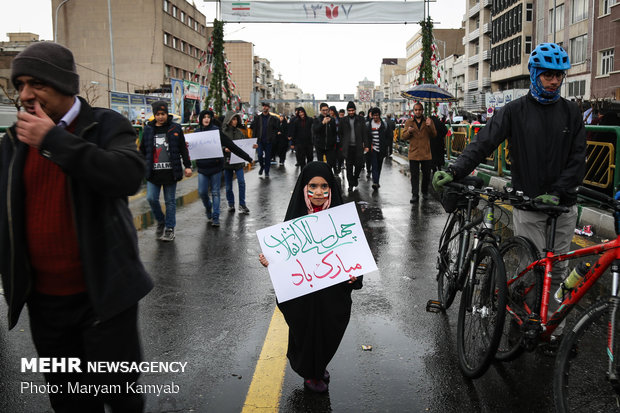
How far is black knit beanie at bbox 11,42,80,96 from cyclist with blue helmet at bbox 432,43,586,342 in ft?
8.24

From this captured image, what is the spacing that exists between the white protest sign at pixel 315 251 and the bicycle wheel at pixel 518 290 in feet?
3.13

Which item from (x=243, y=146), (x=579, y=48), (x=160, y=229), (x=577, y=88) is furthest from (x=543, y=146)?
(x=579, y=48)

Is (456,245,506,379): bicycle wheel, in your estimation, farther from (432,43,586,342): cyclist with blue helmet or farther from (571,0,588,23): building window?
(571,0,588,23): building window

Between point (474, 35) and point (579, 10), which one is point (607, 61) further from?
point (474, 35)

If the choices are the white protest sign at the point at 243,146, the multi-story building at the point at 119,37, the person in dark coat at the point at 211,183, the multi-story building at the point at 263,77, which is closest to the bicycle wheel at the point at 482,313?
the person in dark coat at the point at 211,183

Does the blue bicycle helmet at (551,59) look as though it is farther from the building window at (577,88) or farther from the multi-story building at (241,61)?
the multi-story building at (241,61)

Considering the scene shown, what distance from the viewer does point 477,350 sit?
350 cm

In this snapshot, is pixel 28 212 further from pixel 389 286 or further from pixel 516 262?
pixel 389 286

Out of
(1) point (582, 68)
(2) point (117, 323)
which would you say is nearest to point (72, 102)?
(2) point (117, 323)

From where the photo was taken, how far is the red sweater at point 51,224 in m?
2.16

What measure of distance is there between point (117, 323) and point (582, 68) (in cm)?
4328

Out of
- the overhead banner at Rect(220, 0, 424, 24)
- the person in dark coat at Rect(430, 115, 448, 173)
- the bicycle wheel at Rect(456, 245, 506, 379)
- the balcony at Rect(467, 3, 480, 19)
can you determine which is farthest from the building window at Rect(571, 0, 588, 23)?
the bicycle wheel at Rect(456, 245, 506, 379)

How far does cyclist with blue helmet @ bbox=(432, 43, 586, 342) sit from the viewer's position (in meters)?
3.75

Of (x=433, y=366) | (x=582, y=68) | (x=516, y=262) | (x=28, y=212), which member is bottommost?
(x=433, y=366)
